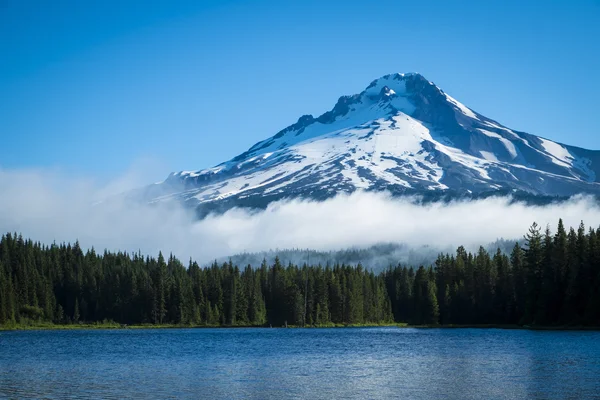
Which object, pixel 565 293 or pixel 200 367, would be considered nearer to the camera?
pixel 200 367

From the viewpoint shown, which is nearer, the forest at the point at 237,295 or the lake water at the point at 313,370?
the lake water at the point at 313,370

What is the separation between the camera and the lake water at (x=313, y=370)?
53625 millimetres

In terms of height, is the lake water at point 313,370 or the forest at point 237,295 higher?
the forest at point 237,295

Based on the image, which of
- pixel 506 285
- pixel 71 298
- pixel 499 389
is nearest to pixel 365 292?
pixel 506 285

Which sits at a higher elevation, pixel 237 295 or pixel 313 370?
pixel 237 295

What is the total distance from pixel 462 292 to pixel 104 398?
125 metres

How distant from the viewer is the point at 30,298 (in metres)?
173

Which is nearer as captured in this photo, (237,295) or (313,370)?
(313,370)

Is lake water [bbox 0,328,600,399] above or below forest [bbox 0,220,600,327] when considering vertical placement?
below

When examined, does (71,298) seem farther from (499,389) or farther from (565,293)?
(499,389)

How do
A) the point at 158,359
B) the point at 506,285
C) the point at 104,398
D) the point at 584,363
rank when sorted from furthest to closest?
the point at 506,285 < the point at 158,359 < the point at 584,363 < the point at 104,398

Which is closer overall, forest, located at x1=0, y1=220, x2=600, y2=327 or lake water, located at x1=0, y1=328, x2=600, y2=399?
lake water, located at x1=0, y1=328, x2=600, y2=399

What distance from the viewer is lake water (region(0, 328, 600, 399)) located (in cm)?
5362

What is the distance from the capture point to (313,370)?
2721 inches
